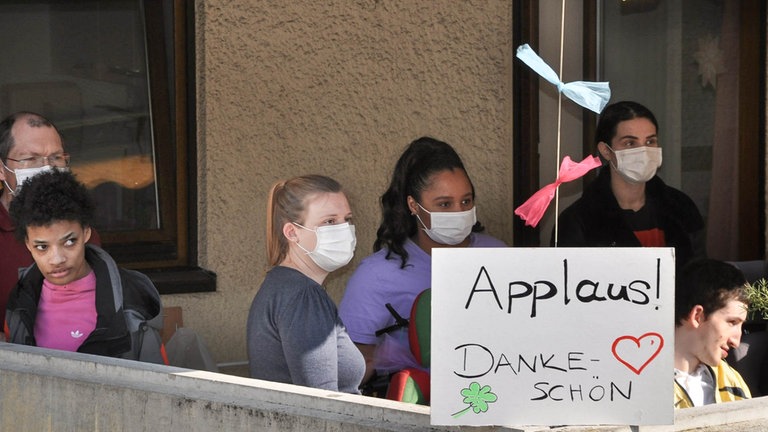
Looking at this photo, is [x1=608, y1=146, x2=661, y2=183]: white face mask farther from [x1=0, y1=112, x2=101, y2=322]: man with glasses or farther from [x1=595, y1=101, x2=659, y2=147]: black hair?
[x1=0, y1=112, x2=101, y2=322]: man with glasses

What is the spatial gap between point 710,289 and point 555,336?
1.32 metres

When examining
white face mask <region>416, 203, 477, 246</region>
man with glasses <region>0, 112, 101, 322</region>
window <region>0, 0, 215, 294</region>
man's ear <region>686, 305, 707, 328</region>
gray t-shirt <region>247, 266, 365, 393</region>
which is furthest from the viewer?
window <region>0, 0, 215, 294</region>

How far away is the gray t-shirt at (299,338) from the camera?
282cm

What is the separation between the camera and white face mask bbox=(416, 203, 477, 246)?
385 centimetres

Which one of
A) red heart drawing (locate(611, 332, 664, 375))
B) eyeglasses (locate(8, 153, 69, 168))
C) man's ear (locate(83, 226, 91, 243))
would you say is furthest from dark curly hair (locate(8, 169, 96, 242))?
red heart drawing (locate(611, 332, 664, 375))

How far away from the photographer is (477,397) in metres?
2.19

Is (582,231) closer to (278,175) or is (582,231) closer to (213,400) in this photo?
(278,175)

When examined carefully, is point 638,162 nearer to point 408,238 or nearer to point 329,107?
point 408,238

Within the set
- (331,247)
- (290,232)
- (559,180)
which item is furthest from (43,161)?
(559,180)

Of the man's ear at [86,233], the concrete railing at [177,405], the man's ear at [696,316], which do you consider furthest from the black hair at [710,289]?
the man's ear at [86,233]

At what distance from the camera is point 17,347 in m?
3.01

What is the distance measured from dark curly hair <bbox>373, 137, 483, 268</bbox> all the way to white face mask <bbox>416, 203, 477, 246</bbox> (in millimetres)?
82

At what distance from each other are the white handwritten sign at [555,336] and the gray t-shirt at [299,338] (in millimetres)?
683

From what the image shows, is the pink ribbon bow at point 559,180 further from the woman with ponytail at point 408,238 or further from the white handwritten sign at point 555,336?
the woman with ponytail at point 408,238
